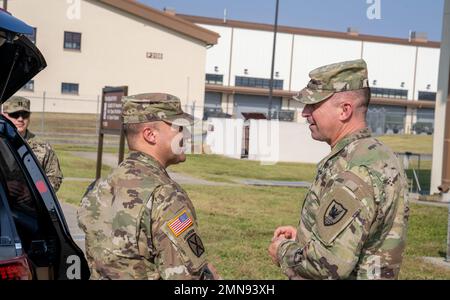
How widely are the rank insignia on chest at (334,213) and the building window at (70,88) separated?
40.2 meters

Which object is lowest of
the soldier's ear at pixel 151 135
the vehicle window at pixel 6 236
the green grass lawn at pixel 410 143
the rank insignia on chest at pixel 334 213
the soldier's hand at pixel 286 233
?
the green grass lawn at pixel 410 143

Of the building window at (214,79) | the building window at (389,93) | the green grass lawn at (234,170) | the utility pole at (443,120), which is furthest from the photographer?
the building window at (389,93)

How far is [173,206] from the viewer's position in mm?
2764

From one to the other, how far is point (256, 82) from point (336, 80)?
5044 cm

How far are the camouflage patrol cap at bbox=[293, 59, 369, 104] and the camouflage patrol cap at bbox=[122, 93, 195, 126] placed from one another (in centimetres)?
61

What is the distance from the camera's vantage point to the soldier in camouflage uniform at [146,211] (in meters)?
2.74

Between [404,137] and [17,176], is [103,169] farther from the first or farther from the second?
[404,137]

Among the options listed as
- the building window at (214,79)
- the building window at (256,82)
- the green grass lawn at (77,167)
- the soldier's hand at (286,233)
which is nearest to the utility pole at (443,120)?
the green grass lawn at (77,167)

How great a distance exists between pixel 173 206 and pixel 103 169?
17.6 m

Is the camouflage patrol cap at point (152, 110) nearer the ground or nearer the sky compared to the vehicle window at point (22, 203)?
nearer the sky

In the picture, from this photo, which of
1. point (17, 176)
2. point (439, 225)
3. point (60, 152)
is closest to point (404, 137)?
point (60, 152)

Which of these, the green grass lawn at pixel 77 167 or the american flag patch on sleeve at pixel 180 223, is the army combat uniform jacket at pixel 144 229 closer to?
the american flag patch on sleeve at pixel 180 223

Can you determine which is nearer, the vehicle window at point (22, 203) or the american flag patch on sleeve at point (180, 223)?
the american flag patch on sleeve at point (180, 223)

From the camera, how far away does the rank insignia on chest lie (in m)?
2.56
